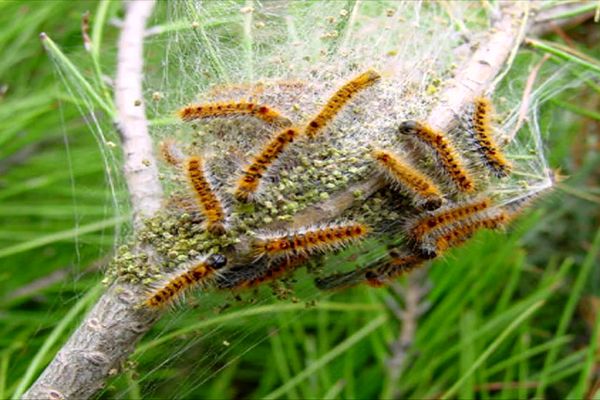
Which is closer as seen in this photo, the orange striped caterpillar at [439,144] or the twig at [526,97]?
the orange striped caterpillar at [439,144]

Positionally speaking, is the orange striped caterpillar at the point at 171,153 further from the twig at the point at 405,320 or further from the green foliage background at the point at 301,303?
the twig at the point at 405,320

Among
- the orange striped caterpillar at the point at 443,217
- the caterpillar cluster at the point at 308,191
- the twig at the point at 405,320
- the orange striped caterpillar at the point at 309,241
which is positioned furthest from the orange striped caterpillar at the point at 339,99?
the twig at the point at 405,320

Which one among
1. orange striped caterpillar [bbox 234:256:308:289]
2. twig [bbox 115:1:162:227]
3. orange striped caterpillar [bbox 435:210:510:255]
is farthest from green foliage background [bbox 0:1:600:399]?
orange striped caterpillar [bbox 435:210:510:255]

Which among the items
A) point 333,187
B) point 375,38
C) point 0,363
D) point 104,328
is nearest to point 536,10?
point 375,38

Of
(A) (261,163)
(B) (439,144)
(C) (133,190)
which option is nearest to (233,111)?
(A) (261,163)

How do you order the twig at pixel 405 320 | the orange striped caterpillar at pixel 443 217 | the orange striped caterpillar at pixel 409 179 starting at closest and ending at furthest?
the orange striped caterpillar at pixel 409 179 < the orange striped caterpillar at pixel 443 217 < the twig at pixel 405 320

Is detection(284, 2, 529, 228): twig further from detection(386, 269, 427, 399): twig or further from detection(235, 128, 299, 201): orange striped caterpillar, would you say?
detection(386, 269, 427, 399): twig

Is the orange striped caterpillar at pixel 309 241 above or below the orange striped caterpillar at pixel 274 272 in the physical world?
above

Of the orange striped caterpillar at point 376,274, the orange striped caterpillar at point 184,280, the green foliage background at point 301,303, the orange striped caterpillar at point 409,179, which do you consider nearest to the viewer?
the orange striped caterpillar at point 184,280
